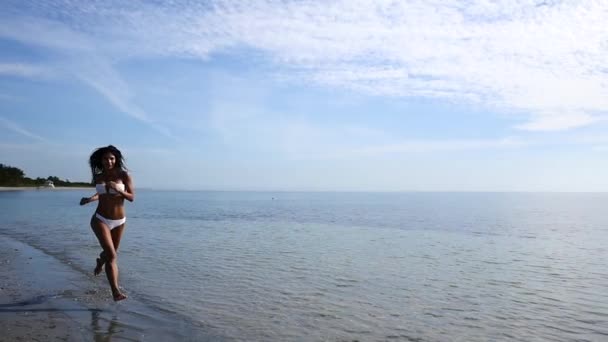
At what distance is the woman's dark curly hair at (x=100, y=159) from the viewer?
27.1ft

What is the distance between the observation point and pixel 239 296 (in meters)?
10.3

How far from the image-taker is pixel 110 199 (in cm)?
816

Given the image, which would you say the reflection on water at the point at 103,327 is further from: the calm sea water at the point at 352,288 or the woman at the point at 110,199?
the woman at the point at 110,199

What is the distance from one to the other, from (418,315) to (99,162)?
629 cm

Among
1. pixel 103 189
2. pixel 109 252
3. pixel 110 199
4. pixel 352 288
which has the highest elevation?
pixel 103 189

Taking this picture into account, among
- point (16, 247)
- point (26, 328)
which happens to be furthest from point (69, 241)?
point (26, 328)

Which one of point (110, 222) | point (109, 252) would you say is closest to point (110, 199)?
point (110, 222)

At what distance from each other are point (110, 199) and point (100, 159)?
0.72m

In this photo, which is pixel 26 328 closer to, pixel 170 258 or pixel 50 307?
pixel 50 307

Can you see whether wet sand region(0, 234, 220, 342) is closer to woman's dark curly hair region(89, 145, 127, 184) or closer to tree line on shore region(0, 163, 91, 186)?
woman's dark curly hair region(89, 145, 127, 184)

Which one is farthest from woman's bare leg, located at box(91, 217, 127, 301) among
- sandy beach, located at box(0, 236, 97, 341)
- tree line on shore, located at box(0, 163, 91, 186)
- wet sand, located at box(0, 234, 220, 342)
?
tree line on shore, located at box(0, 163, 91, 186)

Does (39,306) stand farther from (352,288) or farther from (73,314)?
(352,288)

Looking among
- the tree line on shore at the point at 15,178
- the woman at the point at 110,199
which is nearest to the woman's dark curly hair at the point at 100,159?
the woman at the point at 110,199

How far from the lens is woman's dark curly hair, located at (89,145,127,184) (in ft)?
27.1
